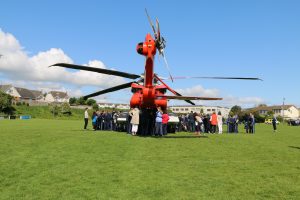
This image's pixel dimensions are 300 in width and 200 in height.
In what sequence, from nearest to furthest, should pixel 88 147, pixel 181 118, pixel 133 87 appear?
pixel 88 147 → pixel 133 87 → pixel 181 118

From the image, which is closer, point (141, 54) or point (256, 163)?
point (256, 163)

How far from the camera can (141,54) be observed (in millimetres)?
17422

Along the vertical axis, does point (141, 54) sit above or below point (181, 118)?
above

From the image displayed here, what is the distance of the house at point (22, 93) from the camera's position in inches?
5212

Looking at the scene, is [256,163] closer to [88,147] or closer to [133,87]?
[88,147]

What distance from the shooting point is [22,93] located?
451 ft

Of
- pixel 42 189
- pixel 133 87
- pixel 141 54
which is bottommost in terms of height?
pixel 42 189

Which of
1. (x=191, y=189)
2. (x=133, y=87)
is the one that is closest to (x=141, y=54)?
(x=133, y=87)

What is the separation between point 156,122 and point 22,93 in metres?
128

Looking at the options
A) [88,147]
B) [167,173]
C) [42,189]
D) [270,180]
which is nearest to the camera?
[42,189]

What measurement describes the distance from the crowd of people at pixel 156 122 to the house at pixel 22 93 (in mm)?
108266

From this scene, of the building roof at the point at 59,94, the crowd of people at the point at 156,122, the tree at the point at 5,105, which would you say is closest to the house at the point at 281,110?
the building roof at the point at 59,94

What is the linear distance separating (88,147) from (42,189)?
6.36m

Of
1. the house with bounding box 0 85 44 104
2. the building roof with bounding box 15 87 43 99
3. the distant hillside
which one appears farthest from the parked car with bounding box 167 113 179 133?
the building roof with bounding box 15 87 43 99
